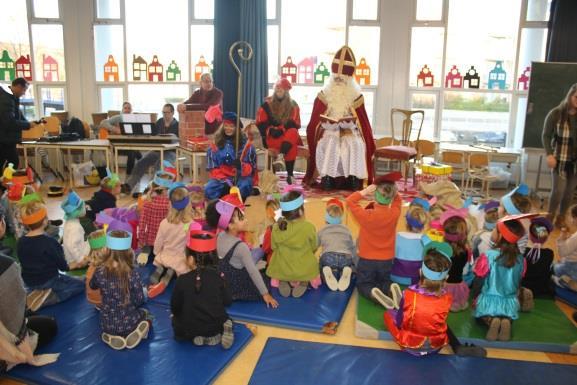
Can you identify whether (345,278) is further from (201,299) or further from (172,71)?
(172,71)

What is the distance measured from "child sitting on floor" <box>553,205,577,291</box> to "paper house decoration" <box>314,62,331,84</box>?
229 inches

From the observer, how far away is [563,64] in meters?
7.35

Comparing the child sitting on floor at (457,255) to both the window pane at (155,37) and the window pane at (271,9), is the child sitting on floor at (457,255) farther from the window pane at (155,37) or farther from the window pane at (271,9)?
the window pane at (155,37)

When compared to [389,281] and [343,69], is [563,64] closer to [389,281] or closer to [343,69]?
[343,69]

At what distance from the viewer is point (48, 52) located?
955cm

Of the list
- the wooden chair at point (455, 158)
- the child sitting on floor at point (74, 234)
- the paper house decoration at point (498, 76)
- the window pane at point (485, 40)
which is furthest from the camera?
the paper house decoration at point (498, 76)

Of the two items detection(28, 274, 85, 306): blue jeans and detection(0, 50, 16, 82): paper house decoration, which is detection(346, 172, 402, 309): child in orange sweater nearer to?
detection(28, 274, 85, 306): blue jeans

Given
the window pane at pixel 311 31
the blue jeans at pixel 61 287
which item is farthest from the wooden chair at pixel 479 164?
the blue jeans at pixel 61 287

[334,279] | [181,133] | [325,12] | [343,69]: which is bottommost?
[334,279]

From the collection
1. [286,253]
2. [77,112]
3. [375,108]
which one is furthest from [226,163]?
[77,112]

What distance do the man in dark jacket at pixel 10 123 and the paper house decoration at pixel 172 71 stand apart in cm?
333

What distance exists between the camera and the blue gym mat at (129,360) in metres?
2.68

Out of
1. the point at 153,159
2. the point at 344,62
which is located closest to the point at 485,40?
the point at 344,62

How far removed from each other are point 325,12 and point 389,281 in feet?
21.0
